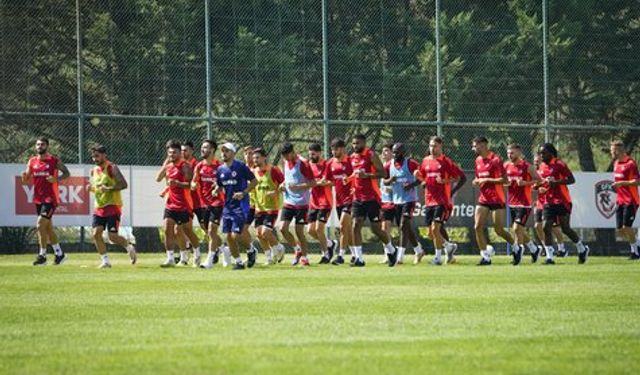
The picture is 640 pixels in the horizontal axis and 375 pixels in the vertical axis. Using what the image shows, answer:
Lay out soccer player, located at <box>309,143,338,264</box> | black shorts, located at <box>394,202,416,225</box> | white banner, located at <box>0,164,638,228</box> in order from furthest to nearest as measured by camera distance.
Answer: white banner, located at <box>0,164,638,228</box>
black shorts, located at <box>394,202,416,225</box>
soccer player, located at <box>309,143,338,264</box>

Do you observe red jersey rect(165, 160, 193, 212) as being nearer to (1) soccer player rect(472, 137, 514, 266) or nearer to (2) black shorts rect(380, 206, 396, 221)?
(2) black shorts rect(380, 206, 396, 221)

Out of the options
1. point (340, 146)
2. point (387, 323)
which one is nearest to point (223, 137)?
point (340, 146)

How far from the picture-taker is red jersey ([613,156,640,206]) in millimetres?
31750

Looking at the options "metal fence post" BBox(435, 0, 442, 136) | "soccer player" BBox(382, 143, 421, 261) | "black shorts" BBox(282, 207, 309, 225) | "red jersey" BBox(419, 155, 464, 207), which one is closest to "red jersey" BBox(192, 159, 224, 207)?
"black shorts" BBox(282, 207, 309, 225)

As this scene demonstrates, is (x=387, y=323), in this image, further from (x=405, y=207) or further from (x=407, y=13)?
(x=407, y=13)

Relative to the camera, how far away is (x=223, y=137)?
119ft

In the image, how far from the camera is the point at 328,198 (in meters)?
30.0

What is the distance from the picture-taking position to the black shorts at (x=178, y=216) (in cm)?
2803

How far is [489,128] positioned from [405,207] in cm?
916

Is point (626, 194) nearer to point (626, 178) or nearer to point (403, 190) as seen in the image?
point (626, 178)

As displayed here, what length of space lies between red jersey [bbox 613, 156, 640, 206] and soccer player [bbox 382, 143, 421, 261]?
4694 millimetres

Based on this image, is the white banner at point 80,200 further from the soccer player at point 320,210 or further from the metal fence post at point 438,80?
the soccer player at point 320,210

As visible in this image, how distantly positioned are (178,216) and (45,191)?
2.77 m

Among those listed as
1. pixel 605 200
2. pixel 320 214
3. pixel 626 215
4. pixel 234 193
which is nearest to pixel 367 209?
pixel 320 214
